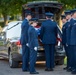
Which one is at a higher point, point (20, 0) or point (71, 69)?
point (20, 0)

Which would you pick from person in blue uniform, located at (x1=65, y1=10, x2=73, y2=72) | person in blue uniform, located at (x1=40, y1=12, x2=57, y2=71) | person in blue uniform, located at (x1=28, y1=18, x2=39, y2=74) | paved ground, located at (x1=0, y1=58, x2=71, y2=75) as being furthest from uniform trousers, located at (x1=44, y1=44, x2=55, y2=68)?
person in blue uniform, located at (x1=28, y1=18, x2=39, y2=74)

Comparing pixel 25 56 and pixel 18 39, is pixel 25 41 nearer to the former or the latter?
pixel 25 56

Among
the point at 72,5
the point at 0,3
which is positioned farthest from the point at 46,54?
the point at 0,3

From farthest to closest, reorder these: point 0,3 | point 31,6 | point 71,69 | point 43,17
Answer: point 0,3 → point 43,17 → point 31,6 → point 71,69

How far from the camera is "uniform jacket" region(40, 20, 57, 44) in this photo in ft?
40.9

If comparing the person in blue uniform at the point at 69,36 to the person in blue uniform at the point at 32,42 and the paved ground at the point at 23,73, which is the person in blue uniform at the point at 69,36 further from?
the person in blue uniform at the point at 32,42

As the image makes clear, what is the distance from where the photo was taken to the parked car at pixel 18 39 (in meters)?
12.9

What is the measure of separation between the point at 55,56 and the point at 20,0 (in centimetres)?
1401

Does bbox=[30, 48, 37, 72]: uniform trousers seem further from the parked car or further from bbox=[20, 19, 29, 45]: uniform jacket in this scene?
the parked car

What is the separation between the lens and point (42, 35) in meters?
12.6

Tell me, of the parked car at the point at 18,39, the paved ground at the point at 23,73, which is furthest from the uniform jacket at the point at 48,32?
the paved ground at the point at 23,73

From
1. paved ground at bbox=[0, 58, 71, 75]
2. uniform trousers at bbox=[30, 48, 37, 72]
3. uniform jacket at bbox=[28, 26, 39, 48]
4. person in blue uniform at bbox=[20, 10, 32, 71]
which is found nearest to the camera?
uniform jacket at bbox=[28, 26, 39, 48]

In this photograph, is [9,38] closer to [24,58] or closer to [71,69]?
[24,58]

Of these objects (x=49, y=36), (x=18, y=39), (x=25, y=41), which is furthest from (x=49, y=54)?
(x=18, y=39)
